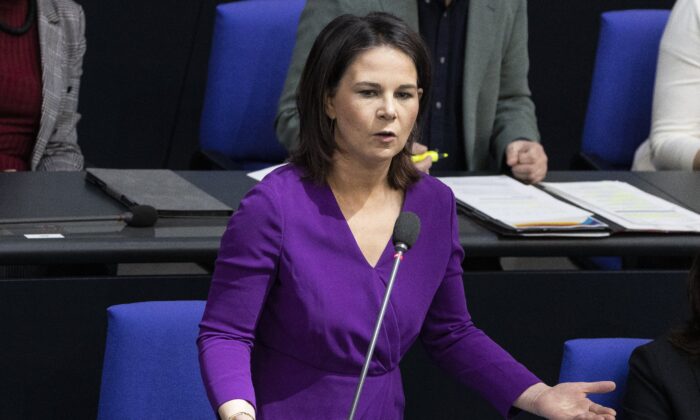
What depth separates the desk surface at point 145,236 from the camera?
7.70 feet

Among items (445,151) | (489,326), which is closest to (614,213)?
(489,326)

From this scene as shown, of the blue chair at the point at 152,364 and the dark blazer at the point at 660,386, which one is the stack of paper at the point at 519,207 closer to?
the dark blazer at the point at 660,386

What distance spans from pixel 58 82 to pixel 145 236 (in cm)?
101

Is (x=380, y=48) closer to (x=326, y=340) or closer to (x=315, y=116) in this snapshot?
(x=315, y=116)

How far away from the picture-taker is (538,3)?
4.64m

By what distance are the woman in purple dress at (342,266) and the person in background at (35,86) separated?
158cm

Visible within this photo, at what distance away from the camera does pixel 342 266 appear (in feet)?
5.83

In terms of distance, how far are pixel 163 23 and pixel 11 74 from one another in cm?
119

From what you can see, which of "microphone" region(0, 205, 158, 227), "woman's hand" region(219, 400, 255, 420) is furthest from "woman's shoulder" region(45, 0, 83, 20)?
"woman's hand" region(219, 400, 255, 420)

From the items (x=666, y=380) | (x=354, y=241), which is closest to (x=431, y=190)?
(x=354, y=241)

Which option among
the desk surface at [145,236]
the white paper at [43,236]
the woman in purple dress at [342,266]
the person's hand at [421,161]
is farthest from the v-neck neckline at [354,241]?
the person's hand at [421,161]

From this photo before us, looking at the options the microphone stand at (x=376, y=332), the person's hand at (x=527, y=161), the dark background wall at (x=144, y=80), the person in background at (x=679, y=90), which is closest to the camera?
the microphone stand at (x=376, y=332)

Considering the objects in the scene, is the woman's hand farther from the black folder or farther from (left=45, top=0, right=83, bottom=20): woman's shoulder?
(left=45, top=0, right=83, bottom=20): woman's shoulder

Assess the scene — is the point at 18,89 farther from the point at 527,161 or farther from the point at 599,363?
the point at 599,363
